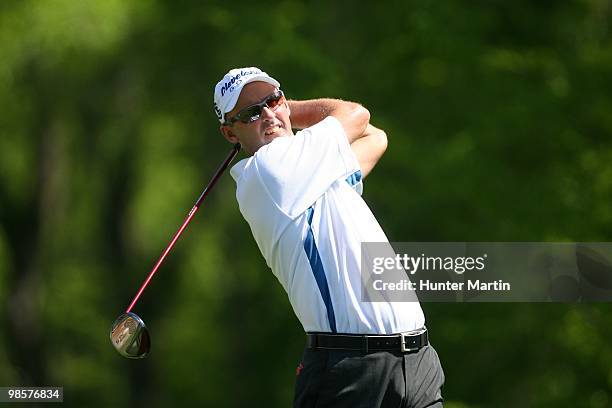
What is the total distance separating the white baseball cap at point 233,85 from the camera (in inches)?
172

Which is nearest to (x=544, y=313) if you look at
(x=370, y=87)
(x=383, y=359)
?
(x=370, y=87)

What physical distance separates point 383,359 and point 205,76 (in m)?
11.3

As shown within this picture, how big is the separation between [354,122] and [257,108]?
348mm

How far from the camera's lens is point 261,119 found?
14.3ft

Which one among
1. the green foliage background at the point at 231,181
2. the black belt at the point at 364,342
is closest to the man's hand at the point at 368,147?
the black belt at the point at 364,342

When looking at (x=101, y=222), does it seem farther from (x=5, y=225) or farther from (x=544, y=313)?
(x=544, y=313)

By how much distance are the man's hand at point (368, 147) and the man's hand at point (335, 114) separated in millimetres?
23

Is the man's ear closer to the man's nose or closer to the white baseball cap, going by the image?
the white baseball cap

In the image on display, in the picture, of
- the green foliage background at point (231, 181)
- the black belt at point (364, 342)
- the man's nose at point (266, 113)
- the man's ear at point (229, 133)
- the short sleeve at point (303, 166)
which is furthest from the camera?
the green foliage background at point (231, 181)

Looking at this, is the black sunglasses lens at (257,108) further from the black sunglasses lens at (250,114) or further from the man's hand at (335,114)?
the man's hand at (335,114)

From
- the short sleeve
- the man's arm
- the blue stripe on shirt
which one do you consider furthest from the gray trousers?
the man's arm

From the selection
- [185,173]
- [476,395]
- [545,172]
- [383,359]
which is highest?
[185,173]

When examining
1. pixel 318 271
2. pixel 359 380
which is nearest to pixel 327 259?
pixel 318 271

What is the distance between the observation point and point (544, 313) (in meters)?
12.2
